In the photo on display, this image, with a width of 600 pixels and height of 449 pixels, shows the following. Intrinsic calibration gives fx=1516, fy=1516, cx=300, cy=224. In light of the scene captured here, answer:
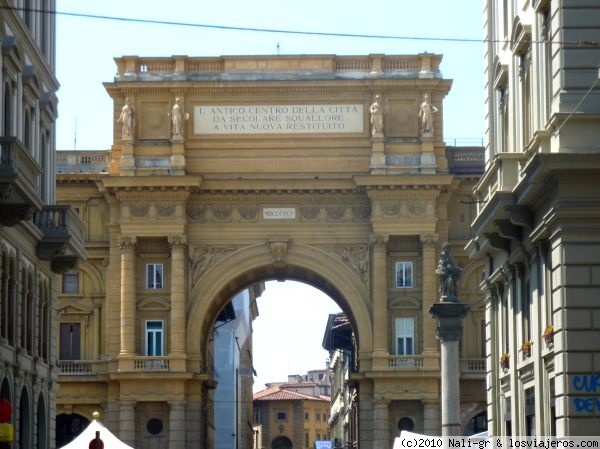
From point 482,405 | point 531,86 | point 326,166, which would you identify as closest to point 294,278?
point 326,166

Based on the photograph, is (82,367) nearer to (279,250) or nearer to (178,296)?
(178,296)

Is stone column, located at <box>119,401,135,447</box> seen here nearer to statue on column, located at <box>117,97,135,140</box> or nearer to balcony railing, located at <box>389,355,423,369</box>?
balcony railing, located at <box>389,355,423,369</box>

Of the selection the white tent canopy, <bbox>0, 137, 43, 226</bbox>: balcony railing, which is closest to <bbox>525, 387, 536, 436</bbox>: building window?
the white tent canopy

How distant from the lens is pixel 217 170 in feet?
239

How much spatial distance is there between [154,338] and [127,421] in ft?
14.3

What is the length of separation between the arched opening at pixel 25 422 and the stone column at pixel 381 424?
1194 inches

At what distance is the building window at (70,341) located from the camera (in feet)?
242

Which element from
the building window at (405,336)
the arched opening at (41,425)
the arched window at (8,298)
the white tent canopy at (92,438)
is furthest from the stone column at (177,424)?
the arched window at (8,298)

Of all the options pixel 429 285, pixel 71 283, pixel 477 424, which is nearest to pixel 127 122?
pixel 71 283

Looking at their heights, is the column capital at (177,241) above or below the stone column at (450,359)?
above

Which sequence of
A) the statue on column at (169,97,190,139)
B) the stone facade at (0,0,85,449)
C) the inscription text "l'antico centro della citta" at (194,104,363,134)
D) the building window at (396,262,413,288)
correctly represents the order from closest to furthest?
the stone facade at (0,0,85,449) → the statue on column at (169,97,190,139) → the inscription text "l'antico centro della citta" at (194,104,363,134) → the building window at (396,262,413,288)

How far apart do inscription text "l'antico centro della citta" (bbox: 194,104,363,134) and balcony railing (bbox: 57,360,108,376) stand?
39.9 feet

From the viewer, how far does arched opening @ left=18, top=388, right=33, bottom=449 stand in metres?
42.8

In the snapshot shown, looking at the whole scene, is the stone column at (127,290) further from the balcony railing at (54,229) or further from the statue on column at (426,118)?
the balcony railing at (54,229)
